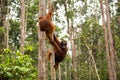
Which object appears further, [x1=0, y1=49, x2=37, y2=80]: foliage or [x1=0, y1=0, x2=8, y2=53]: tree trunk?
[x1=0, y1=0, x2=8, y2=53]: tree trunk

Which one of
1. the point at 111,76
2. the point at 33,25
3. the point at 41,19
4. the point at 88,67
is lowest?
the point at 88,67

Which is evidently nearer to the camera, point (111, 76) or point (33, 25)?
point (111, 76)

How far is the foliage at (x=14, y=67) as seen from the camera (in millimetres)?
4556

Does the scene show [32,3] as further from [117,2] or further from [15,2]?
[117,2]

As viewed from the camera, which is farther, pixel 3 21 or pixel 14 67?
pixel 3 21

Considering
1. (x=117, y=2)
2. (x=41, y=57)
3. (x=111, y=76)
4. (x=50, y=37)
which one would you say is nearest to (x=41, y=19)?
(x=50, y=37)

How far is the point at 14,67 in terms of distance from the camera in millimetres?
4562

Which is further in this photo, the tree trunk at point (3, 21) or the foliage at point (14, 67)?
the tree trunk at point (3, 21)

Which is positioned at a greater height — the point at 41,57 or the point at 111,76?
the point at 41,57

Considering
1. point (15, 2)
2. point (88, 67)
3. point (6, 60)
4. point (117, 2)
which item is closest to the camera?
point (6, 60)

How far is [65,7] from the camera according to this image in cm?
2005

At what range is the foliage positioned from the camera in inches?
179

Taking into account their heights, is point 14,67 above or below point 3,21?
below

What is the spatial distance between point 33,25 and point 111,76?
793 cm
